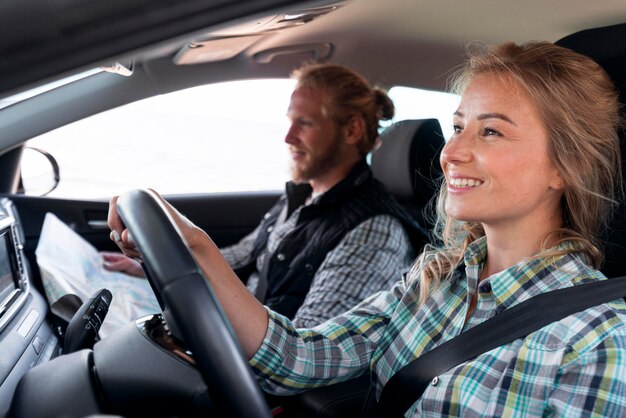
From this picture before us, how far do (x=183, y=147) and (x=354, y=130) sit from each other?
13.8 feet

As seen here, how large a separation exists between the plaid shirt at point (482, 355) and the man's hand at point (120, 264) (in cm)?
97

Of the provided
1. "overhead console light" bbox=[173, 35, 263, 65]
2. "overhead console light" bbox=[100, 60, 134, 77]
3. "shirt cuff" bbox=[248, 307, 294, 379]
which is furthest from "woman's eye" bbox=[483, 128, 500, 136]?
"overhead console light" bbox=[173, 35, 263, 65]

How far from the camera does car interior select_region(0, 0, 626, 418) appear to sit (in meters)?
0.80

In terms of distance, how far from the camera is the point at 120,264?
95.0 inches

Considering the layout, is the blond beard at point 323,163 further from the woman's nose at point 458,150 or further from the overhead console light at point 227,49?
the woman's nose at point 458,150

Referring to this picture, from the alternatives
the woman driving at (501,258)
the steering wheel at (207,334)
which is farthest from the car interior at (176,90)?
the woman driving at (501,258)

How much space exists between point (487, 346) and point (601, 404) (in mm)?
223

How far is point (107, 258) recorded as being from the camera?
8.03ft

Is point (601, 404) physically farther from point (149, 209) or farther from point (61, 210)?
point (61, 210)

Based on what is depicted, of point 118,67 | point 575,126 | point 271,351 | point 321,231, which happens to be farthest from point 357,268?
point 118,67

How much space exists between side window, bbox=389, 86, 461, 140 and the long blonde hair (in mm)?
730

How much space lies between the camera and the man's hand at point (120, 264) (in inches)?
93.9

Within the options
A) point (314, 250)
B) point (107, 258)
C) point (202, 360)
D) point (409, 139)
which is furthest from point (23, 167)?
point (202, 360)

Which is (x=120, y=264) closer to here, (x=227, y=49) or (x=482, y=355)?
(x=227, y=49)
